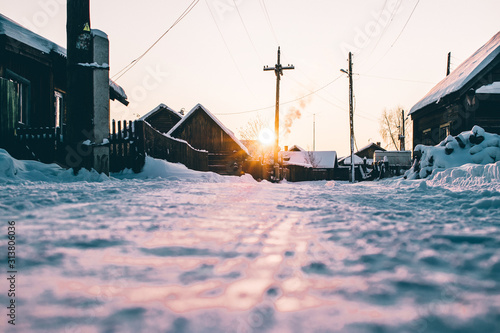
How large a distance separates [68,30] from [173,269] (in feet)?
19.4

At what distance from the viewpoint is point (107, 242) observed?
1.79m

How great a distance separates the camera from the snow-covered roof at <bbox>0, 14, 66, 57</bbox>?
861cm

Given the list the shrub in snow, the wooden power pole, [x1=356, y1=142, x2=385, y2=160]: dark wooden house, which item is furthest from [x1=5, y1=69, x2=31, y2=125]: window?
[x1=356, y1=142, x2=385, y2=160]: dark wooden house

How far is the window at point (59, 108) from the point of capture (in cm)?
1196

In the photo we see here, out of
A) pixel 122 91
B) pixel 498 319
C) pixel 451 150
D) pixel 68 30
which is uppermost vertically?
pixel 122 91

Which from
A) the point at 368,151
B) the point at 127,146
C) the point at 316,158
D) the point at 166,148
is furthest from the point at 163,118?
the point at 368,151

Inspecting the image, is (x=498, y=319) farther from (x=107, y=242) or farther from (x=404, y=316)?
(x=107, y=242)

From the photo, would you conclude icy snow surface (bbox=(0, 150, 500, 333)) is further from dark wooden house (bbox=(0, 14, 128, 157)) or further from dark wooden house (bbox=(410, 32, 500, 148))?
dark wooden house (bbox=(410, 32, 500, 148))

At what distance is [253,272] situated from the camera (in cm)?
138

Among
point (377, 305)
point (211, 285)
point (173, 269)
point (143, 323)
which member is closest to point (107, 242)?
point (173, 269)

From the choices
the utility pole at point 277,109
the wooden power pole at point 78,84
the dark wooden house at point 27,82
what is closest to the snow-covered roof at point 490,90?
the utility pole at point 277,109

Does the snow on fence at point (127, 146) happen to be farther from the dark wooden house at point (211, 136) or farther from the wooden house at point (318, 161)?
the wooden house at point (318, 161)

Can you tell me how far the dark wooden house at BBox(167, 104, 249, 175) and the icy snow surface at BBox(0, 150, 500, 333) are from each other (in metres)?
16.2

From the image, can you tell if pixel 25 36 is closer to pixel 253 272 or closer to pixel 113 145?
pixel 113 145
